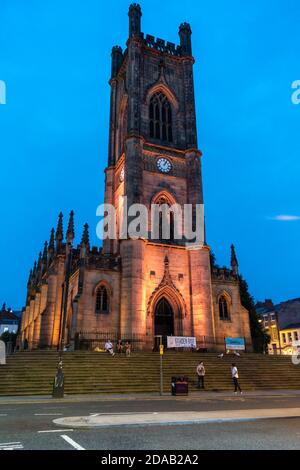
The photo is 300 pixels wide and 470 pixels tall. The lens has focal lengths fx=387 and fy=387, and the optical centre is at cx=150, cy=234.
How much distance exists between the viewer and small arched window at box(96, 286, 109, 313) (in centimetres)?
3475

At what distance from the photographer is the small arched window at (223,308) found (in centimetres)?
3956

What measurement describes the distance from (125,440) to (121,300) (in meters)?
27.5

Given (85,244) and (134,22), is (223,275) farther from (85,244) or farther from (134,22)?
(134,22)

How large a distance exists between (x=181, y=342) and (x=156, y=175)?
17701 mm

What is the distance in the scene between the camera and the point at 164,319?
37.0 m

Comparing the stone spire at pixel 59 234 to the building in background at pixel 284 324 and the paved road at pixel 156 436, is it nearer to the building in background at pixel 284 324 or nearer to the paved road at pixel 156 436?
the paved road at pixel 156 436

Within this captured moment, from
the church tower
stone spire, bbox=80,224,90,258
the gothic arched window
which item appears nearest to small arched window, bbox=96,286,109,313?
the church tower

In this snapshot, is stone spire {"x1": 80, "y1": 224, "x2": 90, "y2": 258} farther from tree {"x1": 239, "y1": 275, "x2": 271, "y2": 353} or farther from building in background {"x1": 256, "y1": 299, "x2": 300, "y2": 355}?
building in background {"x1": 256, "y1": 299, "x2": 300, "y2": 355}

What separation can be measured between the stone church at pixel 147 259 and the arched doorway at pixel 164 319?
0.09 m

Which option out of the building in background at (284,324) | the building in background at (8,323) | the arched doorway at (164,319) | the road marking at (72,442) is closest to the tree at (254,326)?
the arched doorway at (164,319)

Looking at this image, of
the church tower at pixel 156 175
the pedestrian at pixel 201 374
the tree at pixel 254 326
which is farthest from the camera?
the tree at pixel 254 326

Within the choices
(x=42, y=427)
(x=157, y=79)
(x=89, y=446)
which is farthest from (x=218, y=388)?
(x=157, y=79)

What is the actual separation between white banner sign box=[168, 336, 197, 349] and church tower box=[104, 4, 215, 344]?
2.53 meters

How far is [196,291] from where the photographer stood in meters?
37.2
